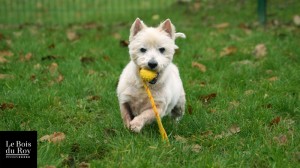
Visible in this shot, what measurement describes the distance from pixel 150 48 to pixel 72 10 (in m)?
7.69

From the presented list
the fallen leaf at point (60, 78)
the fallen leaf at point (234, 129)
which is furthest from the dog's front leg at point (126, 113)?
the fallen leaf at point (60, 78)

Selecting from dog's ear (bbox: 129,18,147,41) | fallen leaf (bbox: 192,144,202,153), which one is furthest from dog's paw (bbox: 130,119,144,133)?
dog's ear (bbox: 129,18,147,41)

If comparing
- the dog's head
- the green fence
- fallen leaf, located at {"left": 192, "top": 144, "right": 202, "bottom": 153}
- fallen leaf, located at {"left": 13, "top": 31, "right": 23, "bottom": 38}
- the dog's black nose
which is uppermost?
the green fence

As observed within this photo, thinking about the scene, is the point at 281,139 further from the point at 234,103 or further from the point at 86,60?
the point at 86,60

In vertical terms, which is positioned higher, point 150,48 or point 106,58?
point 150,48

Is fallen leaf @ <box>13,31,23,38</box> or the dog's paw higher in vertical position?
fallen leaf @ <box>13,31,23,38</box>

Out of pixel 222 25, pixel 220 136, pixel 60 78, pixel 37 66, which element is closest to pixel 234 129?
pixel 220 136

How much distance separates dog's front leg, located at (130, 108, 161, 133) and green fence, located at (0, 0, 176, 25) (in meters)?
6.17

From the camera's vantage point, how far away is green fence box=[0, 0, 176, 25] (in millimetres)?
10578

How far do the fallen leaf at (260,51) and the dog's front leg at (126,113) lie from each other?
3.06 metres

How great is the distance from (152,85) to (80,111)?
3.04ft

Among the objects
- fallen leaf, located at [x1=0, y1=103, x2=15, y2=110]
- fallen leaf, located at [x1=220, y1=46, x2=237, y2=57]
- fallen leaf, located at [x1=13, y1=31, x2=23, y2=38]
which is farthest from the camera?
fallen leaf, located at [x1=13, y1=31, x2=23, y2=38]

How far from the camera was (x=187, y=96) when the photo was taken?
558 centimetres

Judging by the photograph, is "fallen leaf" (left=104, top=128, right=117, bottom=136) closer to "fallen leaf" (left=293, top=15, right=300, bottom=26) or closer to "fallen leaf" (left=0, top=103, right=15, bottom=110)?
"fallen leaf" (left=0, top=103, right=15, bottom=110)
